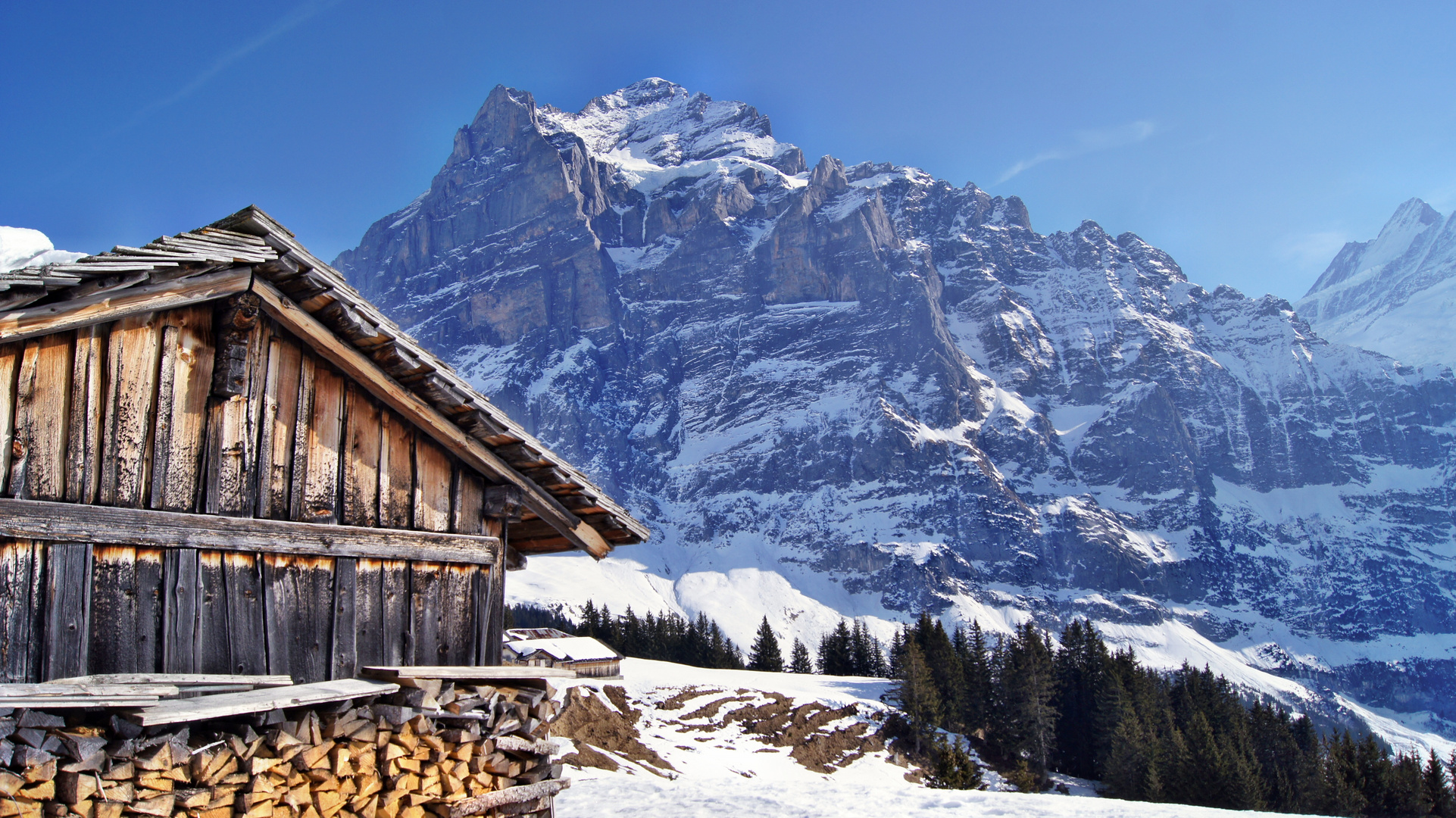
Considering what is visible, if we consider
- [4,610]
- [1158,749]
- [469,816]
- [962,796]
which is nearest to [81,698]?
[4,610]

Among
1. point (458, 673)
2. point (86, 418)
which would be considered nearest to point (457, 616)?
point (458, 673)

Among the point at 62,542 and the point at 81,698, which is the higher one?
the point at 62,542

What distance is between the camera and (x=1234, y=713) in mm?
59812

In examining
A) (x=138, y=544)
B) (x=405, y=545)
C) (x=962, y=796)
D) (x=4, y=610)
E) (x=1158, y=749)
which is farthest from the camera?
(x=1158, y=749)

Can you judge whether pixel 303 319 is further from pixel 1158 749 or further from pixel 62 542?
pixel 1158 749

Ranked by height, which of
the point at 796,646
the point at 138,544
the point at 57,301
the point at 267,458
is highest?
the point at 57,301

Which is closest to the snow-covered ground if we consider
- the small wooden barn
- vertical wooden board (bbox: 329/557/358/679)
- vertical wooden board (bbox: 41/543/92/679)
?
vertical wooden board (bbox: 329/557/358/679)

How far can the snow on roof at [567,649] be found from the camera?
51.3 m

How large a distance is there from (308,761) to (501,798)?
1499mm

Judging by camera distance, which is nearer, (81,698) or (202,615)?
(81,698)

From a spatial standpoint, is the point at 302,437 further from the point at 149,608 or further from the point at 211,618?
the point at 149,608

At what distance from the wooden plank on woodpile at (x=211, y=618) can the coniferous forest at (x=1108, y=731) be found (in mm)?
33936

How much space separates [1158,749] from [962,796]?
3853 cm

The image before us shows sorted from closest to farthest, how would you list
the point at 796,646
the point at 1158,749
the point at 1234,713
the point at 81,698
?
the point at 81,698
the point at 1158,749
the point at 1234,713
the point at 796,646
